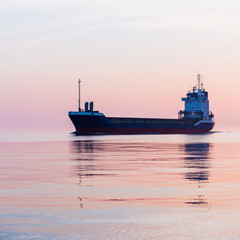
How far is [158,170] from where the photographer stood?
2525 centimetres

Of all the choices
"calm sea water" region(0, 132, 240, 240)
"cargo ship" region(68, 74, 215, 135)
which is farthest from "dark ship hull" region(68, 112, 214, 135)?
"calm sea water" region(0, 132, 240, 240)

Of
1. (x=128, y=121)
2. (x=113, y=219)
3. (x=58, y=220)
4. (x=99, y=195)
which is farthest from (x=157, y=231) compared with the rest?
(x=128, y=121)

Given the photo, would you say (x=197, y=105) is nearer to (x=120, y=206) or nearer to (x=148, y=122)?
(x=148, y=122)

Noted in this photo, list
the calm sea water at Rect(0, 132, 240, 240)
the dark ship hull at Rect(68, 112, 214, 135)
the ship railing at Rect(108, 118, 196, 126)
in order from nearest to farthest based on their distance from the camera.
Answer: the calm sea water at Rect(0, 132, 240, 240) → the dark ship hull at Rect(68, 112, 214, 135) → the ship railing at Rect(108, 118, 196, 126)

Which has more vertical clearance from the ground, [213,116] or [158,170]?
[213,116]

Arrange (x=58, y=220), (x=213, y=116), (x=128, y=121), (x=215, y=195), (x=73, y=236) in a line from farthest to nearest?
1. (x=213, y=116)
2. (x=128, y=121)
3. (x=215, y=195)
4. (x=58, y=220)
5. (x=73, y=236)

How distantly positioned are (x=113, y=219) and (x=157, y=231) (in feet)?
5.35

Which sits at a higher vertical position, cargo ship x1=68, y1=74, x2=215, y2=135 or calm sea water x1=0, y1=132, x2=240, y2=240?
cargo ship x1=68, y1=74, x2=215, y2=135

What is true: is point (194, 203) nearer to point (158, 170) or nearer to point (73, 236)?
point (73, 236)

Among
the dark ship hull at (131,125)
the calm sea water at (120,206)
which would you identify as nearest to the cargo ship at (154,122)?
the dark ship hull at (131,125)

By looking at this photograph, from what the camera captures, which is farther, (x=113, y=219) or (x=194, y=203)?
(x=194, y=203)

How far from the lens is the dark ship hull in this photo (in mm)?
112562

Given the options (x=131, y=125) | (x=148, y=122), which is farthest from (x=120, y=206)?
(x=148, y=122)

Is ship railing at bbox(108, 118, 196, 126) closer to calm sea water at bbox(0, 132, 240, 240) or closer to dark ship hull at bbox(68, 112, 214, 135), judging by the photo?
dark ship hull at bbox(68, 112, 214, 135)
